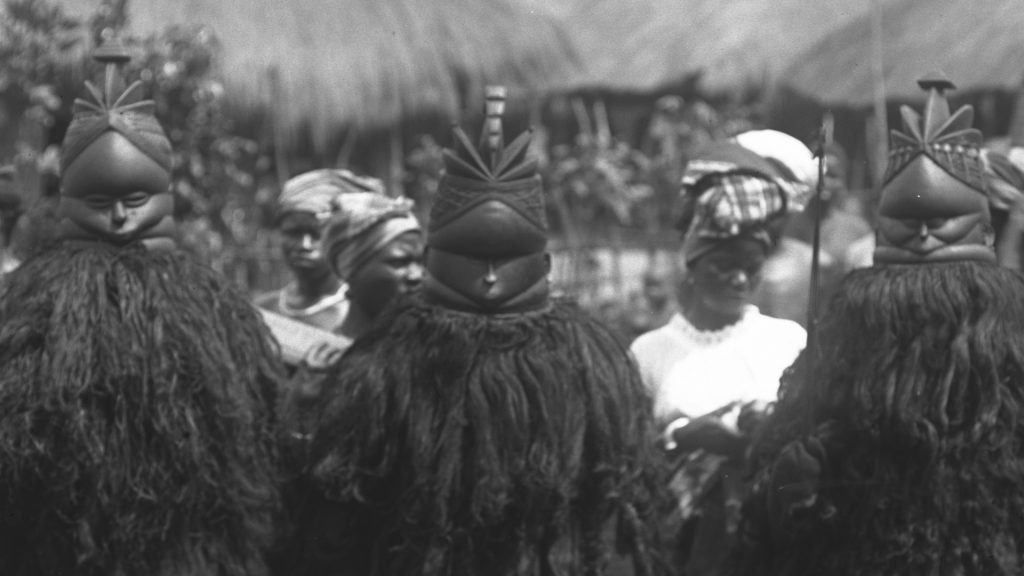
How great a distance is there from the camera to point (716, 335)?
614cm

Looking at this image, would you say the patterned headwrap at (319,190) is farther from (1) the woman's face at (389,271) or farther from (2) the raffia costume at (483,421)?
(2) the raffia costume at (483,421)

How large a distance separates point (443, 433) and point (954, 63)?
1023 centimetres

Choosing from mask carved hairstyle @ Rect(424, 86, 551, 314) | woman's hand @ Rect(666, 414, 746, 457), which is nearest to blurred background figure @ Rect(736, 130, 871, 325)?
woman's hand @ Rect(666, 414, 746, 457)

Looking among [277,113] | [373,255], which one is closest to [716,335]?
[373,255]

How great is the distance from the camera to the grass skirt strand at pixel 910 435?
493 cm

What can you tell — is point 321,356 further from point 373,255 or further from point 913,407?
point 913,407

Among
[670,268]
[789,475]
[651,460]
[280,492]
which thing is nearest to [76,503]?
[280,492]

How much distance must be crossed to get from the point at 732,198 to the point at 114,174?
186 centimetres

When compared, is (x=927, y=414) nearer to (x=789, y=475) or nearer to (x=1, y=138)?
(x=789, y=475)

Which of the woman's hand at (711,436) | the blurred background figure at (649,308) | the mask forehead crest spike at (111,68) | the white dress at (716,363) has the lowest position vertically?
the blurred background figure at (649,308)

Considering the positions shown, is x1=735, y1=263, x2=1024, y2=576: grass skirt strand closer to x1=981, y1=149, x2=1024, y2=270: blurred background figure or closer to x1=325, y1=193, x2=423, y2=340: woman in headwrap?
x1=981, y1=149, x2=1024, y2=270: blurred background figure

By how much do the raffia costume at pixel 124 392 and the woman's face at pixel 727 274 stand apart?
1480 mm

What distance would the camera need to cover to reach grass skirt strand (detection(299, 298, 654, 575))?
500 cm

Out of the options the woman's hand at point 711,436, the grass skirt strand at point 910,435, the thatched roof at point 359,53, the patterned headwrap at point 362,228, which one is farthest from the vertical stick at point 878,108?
the grass skirt strand at point 910,435
